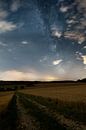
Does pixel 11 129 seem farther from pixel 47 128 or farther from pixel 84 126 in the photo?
pixel 84 126

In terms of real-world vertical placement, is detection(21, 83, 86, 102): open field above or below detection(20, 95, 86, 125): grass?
above

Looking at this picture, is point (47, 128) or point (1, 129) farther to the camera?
point (1, 129)

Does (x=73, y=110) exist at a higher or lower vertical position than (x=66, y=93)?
lower

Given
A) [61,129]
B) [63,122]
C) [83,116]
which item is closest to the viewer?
[61,129]

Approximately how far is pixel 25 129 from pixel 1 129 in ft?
7.67

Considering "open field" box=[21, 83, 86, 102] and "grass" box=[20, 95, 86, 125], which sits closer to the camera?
"grass" box=[20, 95, 86, 125]

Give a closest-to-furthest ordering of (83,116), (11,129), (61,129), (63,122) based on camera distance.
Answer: (61,129) → (11,129) → (63,122) → (83,116)

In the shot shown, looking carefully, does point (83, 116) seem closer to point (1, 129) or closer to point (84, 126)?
point (84, 126)

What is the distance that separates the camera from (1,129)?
18.5m

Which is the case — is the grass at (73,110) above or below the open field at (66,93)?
below

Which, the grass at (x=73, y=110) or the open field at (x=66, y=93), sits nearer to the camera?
the grass at (x=73, y=110)

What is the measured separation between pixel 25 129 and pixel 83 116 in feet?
21.0

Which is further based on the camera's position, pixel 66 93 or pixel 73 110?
pixel 66 93

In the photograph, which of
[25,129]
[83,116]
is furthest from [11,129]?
[83,116]
